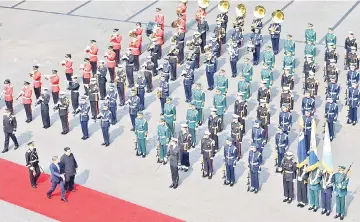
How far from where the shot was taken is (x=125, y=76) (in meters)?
25.0

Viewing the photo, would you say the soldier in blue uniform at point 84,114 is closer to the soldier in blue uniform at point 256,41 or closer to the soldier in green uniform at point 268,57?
the soldier in green uniform at point 268,57

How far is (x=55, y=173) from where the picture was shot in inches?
776

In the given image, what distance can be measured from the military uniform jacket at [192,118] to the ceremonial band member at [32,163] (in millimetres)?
4615

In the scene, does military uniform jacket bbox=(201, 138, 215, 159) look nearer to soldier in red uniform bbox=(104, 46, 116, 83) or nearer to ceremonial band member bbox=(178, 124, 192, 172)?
ceremonial band member bbox=(178, 124, 192, 172)

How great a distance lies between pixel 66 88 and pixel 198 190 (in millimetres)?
8536

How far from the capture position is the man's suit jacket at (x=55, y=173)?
19.6 m

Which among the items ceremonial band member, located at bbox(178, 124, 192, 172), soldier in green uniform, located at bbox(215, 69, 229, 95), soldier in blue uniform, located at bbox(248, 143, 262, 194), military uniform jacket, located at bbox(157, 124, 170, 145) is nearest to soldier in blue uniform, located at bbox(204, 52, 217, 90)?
soldier in green uniform, located at bbox(215, 69, 229, 95)

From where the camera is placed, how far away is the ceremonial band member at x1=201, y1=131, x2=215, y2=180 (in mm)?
20203

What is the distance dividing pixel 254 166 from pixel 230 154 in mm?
717

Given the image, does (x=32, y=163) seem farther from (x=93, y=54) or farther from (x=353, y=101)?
(x=353, y=101)

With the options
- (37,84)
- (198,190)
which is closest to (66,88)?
(37,84)

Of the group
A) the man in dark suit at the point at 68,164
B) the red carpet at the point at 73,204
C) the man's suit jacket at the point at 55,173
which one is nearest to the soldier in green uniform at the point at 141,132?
the red carpet at the point at 73,204

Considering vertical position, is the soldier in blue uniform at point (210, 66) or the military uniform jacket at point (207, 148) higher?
the soldier in blue uniform at point (210, 66)

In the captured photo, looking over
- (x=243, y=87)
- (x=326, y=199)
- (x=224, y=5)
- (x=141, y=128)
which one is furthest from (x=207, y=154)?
(x=224, y=5)
